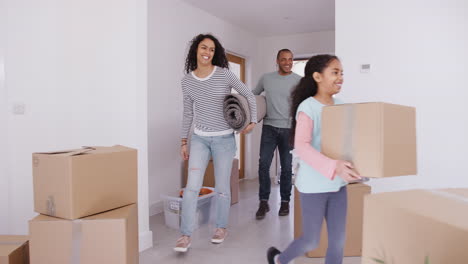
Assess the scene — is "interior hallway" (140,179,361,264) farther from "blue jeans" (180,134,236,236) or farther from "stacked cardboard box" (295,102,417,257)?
"stacked cardboard box" (295,102,417,257)

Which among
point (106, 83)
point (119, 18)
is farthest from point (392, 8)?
point (106, 83)

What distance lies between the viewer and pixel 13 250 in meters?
1.59

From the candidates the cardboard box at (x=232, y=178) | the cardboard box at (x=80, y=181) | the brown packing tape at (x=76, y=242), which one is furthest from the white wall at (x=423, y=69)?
the brown packing tape at (x=76, y=242)

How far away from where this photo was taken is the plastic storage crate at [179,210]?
290cm

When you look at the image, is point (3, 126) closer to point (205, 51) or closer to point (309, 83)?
point (205, 51)

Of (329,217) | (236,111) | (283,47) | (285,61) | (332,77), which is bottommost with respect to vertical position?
(329,217)

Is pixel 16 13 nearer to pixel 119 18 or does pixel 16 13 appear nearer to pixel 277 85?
pixel 119 18

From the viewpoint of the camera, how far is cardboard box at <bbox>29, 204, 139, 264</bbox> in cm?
146

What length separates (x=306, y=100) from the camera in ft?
5.08

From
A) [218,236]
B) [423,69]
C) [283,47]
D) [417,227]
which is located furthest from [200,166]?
[283,47]

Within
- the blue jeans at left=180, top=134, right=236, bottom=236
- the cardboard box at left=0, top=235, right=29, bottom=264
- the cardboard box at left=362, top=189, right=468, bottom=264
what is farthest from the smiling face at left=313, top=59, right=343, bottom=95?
the cardboard box at left=0, top=235, right=29, bottom=264

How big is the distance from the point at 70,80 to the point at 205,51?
87cm

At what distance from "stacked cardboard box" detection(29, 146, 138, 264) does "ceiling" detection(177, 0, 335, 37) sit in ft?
9.11

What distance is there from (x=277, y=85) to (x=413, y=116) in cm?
203
